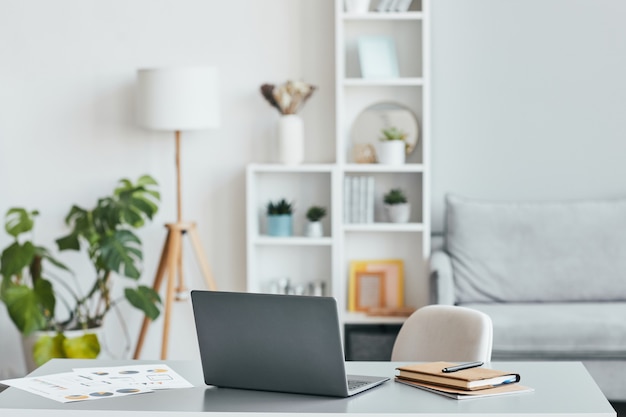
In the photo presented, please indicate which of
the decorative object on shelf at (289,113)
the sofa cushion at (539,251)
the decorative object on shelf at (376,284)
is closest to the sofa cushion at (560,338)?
the sofa cushion at (539,251)

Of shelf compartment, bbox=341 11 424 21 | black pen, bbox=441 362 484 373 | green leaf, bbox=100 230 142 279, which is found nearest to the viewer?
black pen, bbox=441 362 484 373

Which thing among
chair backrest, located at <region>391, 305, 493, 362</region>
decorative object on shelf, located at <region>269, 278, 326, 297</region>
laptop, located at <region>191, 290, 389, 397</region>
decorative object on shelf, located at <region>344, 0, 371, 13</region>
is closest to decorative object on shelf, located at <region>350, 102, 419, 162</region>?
decorative object on shelf, located at <region>344, 0, 371, 13</region>

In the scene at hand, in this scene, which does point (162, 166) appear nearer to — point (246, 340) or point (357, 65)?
point (357, 65)

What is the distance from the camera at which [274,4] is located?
4.63 m

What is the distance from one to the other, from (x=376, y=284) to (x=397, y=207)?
1.34 feet

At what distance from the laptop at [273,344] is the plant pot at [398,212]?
249 centimetres

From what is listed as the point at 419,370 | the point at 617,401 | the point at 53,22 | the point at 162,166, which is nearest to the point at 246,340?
the point at 419,370

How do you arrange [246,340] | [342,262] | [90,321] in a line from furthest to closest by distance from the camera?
[342,262] < [90,321] < [246,340]

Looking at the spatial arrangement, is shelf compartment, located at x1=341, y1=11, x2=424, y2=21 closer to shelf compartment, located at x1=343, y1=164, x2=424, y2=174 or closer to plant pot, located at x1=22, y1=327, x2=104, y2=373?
shelf compartment, located at x1=343, y1=164, x2=424, y2=174

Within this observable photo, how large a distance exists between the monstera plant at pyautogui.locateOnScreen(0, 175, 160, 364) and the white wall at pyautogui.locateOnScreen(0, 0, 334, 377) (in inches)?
7.0

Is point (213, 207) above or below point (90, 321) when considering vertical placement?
above

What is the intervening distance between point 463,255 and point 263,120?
1.17 metres

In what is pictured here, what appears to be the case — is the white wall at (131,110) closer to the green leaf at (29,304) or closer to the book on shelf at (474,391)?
the green leaf at (29,304)

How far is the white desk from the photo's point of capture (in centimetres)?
178
